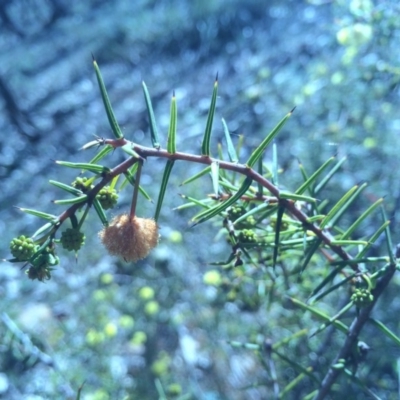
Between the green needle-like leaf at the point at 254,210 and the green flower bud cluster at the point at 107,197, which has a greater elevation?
the green flower bud cluster at the point at 107,197

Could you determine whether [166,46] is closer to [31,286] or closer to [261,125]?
[261,125]

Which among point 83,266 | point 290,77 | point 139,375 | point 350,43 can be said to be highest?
point 350,43

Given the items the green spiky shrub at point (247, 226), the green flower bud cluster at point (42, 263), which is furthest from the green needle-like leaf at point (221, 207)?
the green flower bud cluster at point (42, 263)

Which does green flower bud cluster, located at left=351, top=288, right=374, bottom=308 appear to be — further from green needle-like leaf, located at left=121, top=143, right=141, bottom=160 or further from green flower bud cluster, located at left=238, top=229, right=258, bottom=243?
green needle-like leaf, located at left=121, top=143, right=141, bottom=160

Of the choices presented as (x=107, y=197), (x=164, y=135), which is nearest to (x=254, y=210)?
(x=107, y=197)

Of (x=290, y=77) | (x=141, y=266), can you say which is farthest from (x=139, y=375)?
(x=290, y=77)

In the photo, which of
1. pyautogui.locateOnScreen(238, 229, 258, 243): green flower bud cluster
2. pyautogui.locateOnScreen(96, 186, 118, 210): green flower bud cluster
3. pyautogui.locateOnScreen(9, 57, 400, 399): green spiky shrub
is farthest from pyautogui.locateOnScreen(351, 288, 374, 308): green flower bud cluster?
pyautogui.locateOnScreen(96, 186, 118, 210): green flower bud cluster

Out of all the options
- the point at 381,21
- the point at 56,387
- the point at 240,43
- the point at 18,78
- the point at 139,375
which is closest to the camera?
the point at 56,387

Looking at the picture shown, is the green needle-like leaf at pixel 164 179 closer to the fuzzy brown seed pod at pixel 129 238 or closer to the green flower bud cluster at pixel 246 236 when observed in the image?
the fuzzy brown seed pod at pixel 129 238
